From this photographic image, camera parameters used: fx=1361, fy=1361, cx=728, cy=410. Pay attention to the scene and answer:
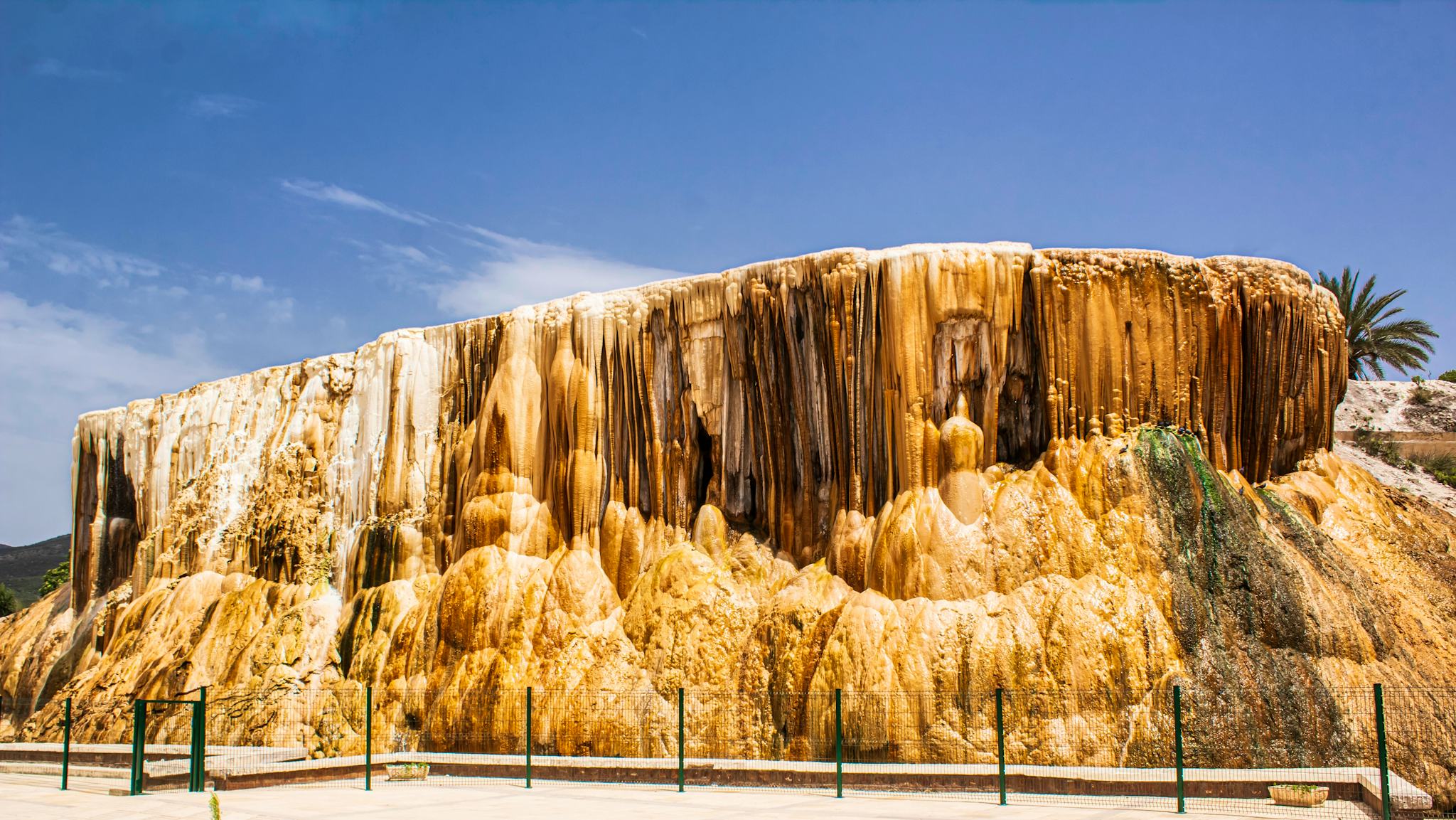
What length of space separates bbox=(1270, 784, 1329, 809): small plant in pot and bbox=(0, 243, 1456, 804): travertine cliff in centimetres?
515

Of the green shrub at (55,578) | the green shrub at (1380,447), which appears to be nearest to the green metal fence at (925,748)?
the green shrub at (1380,447)

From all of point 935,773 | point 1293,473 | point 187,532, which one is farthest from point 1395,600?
point 187,532

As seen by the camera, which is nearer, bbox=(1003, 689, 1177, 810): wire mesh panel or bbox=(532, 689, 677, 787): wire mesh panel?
bbox=(1003, 689, 1177, 810): wire mesh panel

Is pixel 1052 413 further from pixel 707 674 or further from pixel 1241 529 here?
pixel 707 674

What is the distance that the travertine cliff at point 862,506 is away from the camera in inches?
1001

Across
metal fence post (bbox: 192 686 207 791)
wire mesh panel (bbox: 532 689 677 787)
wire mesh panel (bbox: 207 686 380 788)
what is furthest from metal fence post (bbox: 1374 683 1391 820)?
wire mesh panel (bbox: 207 686 380 788)

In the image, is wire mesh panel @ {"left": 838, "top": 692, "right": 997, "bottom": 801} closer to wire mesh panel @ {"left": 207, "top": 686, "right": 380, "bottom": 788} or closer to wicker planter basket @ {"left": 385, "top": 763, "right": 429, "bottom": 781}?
wicker planter basket @ {"left": 385, "top": 763, "right": 429, "bottom": 781}

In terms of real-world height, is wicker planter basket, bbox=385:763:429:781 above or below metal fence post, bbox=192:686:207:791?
below

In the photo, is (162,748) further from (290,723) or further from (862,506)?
(862,506)

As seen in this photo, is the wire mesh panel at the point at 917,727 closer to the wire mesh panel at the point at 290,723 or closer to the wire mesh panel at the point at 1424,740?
the wire mesh panel at the point at 1424,740

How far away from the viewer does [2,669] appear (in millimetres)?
49812

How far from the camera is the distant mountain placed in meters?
118

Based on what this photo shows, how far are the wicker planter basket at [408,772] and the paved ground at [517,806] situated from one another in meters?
1.44

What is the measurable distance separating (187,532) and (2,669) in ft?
45.6
